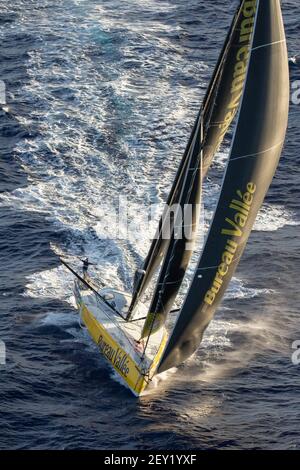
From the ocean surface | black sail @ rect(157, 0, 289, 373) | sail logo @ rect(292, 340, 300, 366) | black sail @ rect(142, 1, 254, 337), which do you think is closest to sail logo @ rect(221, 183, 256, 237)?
black sail @ rect(157, 0, 289, 373)

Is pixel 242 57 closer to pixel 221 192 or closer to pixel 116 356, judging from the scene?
pixel 221 192

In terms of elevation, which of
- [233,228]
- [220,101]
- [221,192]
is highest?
[220,101]

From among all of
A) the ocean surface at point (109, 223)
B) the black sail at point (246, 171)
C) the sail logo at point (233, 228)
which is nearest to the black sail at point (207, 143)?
the black sail at point (246, 171)

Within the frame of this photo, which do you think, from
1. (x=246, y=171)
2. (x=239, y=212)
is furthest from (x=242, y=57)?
(x=239, y=212)

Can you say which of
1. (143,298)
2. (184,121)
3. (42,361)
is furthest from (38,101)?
(42,361)

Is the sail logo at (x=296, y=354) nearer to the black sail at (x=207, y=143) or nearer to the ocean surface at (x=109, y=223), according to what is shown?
the ocean surface at (x=109, y=223)

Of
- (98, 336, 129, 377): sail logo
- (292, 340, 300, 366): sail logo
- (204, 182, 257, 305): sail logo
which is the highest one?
(204, 182, 257, 305): sail logo

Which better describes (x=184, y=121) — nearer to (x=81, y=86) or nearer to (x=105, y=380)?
(x=81, y=86)

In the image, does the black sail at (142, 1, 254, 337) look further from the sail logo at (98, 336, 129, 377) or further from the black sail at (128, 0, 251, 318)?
the sail logo at (98, 336, 129, 377)

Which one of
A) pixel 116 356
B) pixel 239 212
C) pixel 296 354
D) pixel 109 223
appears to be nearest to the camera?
pixel 239 212
